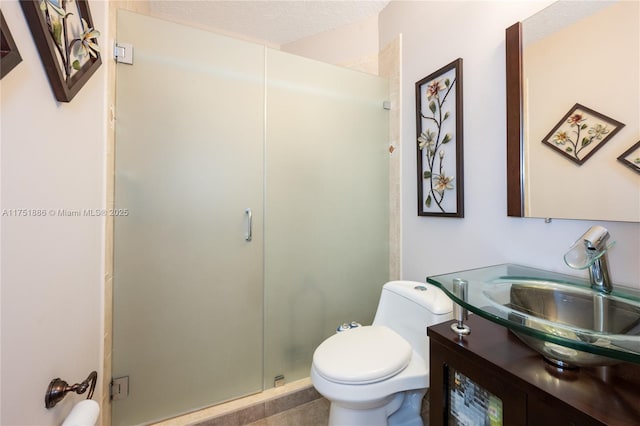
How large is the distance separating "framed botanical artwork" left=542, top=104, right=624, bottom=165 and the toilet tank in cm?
75

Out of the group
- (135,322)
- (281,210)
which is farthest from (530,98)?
(135,322)

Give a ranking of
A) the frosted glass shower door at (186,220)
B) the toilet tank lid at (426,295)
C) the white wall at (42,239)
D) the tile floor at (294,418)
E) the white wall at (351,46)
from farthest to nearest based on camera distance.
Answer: the white wall at (351,46), the tile floor at (294,418), the frosted glass shower door at (186,220), the toilet tank lid at (426,295), the white wall at (42,239)

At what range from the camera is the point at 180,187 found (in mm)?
1366

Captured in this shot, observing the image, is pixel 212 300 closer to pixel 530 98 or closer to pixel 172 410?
pixel 172 410

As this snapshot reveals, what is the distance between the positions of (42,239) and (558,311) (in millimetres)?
1574

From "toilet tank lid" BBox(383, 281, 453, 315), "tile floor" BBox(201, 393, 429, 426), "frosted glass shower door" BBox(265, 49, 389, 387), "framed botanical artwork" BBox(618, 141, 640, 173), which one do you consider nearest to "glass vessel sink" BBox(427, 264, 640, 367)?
"toilet tank lid" BBox(383, 281, 453, 315)

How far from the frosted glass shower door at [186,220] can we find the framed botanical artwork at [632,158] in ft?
4.90

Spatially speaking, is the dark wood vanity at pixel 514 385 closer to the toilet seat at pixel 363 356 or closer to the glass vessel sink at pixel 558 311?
the glass vessel sink at pixel 558 311

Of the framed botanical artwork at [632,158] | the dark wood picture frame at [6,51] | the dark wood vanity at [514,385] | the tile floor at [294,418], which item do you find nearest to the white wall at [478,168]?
the framed botanical artwork at [632,158]

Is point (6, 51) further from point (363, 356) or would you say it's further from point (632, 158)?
point (632, 158)

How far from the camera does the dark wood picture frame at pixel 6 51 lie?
450mm

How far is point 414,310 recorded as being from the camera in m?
1.28

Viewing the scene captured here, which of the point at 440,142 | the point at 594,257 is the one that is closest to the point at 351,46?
the point at 440,142

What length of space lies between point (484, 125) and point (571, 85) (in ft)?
1.10
